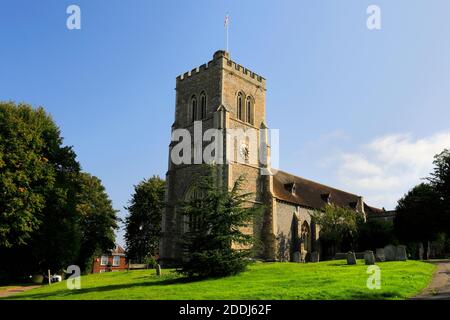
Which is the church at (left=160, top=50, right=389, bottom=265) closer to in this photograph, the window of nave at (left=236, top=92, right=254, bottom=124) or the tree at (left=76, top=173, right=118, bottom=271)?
the window of nave at (left=236, top=92, right=254, bottom=124)

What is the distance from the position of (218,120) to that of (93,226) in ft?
74.6

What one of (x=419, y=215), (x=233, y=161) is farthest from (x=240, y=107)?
(x=419, y=215)

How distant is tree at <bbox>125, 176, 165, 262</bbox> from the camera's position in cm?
5347

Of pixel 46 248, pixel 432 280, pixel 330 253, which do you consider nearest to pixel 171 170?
pixel 46 248

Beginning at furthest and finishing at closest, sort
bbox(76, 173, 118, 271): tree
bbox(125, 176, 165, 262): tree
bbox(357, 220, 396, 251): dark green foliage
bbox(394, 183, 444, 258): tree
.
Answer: bbox(125, 176, 165, 262): tree → bbox(76, 173, 118, 271): tree → bbox(357, 220, 396, 251): dark green foliage → bbox(394, 183, 444, 258): tree

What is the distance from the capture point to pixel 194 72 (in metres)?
40.0

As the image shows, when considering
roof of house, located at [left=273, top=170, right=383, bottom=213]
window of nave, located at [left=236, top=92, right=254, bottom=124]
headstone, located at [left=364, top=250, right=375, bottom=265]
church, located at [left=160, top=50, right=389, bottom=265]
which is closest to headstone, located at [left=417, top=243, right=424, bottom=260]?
roof of house, located at [left=273, top=170, right=383, bottom=213]

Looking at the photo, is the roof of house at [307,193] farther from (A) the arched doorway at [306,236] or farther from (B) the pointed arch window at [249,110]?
(B) the pointed arch window at [249,110]

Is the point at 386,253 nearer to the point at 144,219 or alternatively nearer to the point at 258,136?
the point at 258,136

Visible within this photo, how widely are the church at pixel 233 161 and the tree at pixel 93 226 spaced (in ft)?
47.4

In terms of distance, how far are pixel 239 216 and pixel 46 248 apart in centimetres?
1912

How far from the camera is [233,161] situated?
116 ft

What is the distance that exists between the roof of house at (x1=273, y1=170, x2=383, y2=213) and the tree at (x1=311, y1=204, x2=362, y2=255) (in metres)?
2.14
